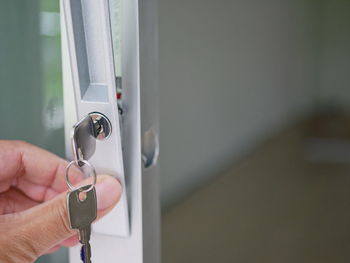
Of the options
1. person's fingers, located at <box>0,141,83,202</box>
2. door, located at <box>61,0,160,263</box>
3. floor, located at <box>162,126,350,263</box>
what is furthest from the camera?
floor, located at <box>162,126,350,263</box>

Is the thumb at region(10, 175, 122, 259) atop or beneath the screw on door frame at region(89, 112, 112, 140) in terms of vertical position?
beneath

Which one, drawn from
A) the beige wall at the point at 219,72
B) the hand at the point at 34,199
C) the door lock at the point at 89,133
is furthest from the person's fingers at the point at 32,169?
the beige wall at the point at 219,72

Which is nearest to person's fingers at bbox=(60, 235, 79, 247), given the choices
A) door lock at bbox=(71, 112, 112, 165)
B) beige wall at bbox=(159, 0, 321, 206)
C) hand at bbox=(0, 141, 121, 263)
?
hand at bbox=(0, 141, 121, 263)

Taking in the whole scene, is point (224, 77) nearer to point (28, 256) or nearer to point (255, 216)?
point (255, 216)

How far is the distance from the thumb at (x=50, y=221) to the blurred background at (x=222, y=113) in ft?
0.41

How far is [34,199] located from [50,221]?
142 millimetres

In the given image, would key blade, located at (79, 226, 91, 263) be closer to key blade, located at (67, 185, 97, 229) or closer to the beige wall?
key blade, located at (67, 185, 97, 229)

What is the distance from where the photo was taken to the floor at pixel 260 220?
25.3 inches

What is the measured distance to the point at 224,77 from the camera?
0.90 meters

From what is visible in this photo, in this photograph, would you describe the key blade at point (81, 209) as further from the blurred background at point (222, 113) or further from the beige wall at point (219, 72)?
the beige wall at point (219, 72)

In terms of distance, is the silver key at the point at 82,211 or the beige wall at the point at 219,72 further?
A: the beige wall at the point at 219,72

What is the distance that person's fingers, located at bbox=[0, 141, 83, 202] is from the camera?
451mm

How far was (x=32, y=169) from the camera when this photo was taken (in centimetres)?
46

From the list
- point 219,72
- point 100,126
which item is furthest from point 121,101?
point 219,72
